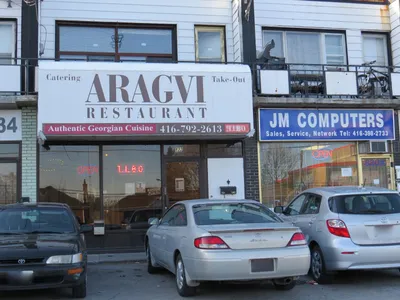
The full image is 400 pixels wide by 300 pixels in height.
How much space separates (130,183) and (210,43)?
4.72 m

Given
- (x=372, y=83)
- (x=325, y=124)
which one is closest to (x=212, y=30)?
(x=325, y=124)

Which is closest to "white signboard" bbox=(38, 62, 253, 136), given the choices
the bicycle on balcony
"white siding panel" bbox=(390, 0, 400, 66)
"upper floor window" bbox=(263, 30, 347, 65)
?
"upper floor window" bbox=(263, 30, 347, 65)

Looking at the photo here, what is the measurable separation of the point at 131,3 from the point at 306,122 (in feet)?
19.5

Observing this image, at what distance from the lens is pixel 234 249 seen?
20.4 ft

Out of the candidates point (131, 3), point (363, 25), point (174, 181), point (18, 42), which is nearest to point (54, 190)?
point (174, 181)

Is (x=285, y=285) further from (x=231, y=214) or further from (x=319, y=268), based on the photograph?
(x=231, y=214)

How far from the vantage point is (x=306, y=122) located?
12789 millimetres

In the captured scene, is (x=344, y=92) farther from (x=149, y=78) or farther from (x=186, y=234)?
(x=186, y=234)

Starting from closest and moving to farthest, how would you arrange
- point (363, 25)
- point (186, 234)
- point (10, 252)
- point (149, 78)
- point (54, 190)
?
1. point (10, 252)
2. point (186, 234)
3. point (149, 78)
4. point (54, 190)
5. point (363, 25)

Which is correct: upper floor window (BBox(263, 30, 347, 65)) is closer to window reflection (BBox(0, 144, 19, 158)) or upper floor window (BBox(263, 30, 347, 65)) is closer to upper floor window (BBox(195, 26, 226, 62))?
upper floor window (BBox(195, 26, 226, 62))

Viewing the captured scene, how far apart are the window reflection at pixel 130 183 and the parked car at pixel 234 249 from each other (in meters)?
4.95

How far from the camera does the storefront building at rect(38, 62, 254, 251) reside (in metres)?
10.6

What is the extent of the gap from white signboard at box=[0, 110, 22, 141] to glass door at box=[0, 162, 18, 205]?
0.67 metres

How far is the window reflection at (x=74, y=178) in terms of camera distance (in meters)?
11.8
